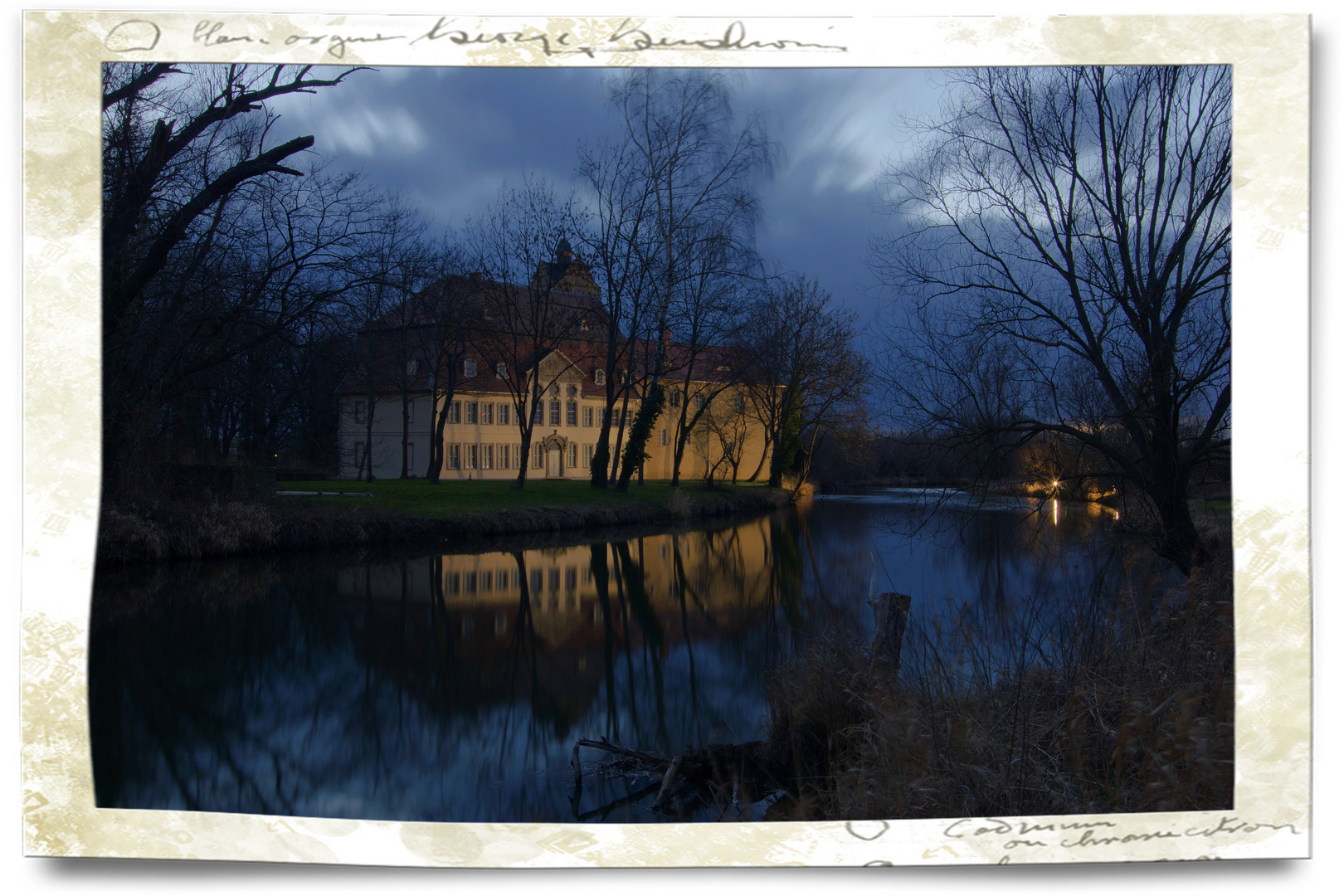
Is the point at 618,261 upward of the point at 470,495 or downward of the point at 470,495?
upward

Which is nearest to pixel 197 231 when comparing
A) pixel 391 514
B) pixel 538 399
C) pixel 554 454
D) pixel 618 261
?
pixel 391 514

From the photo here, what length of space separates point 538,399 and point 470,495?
4853mm

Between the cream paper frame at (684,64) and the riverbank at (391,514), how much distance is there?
256cm

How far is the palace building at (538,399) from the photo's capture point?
21703 mm

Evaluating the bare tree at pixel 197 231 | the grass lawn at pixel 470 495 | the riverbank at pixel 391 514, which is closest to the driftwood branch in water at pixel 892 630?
the bare tree at pixel 197 231

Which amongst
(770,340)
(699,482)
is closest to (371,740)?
(770,340)

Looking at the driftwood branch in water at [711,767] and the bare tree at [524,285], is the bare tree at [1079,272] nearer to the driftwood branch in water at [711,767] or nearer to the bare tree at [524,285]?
the driftwood branch in water at [711,767]

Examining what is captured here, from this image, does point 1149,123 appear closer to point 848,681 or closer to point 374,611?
point 848,681

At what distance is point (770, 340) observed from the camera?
1445 centimetres

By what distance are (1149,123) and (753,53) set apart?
2.66 m

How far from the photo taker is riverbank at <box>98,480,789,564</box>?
11008mm

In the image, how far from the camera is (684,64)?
10.7 ft

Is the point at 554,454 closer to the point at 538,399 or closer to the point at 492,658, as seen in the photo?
the point at 538,399

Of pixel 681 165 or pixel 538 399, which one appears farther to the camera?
pixel 538 399
